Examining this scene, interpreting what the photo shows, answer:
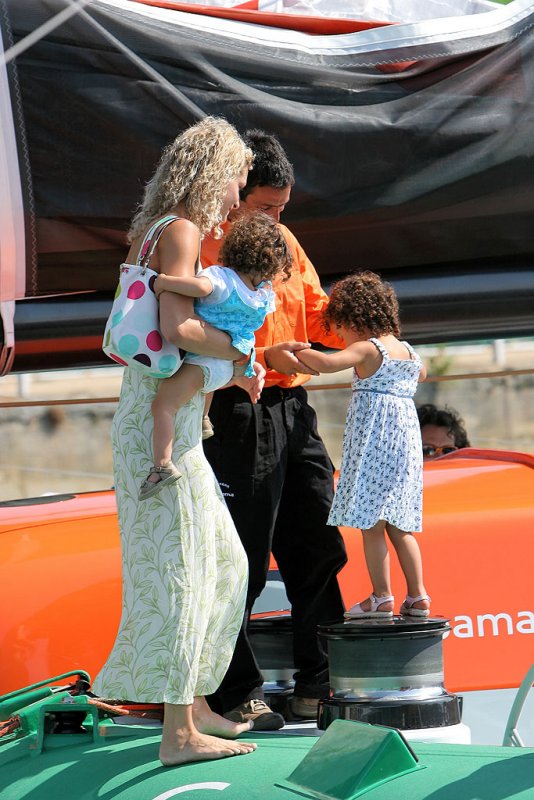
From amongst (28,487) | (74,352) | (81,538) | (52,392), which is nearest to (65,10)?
(74,352)

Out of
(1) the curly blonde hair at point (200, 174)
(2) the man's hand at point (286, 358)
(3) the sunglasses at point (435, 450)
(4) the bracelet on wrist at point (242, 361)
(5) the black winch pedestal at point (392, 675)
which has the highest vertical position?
(1) the curly blonde hair at point (200, 174)

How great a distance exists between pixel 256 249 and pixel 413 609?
3.11 ft

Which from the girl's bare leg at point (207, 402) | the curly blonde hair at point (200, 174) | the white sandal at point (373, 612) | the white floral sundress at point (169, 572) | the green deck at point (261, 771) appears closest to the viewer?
the green deck at point (261, 771)

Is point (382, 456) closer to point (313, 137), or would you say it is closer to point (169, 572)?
point (169, 572)

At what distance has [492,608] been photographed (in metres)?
3.37

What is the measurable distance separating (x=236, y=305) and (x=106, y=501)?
4.28 ft

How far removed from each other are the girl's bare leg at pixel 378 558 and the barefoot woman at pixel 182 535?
0.46 metres

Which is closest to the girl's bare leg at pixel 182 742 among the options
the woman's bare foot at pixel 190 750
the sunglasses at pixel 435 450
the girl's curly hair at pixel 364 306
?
the woman's bare foot at pixel 190 750

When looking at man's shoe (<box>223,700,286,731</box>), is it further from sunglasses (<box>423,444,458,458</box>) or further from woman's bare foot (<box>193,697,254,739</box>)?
sunglasses (<box>423,444,458,458</box>)

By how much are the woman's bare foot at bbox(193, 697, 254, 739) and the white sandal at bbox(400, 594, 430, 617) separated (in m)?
0.52

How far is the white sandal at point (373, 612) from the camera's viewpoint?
2.97 m

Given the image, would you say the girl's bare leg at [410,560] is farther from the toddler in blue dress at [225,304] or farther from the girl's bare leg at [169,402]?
the girl's bare leg at [169,402]

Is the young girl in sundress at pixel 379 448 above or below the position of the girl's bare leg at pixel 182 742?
above

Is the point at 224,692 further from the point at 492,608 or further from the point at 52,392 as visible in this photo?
the point at 52,392
